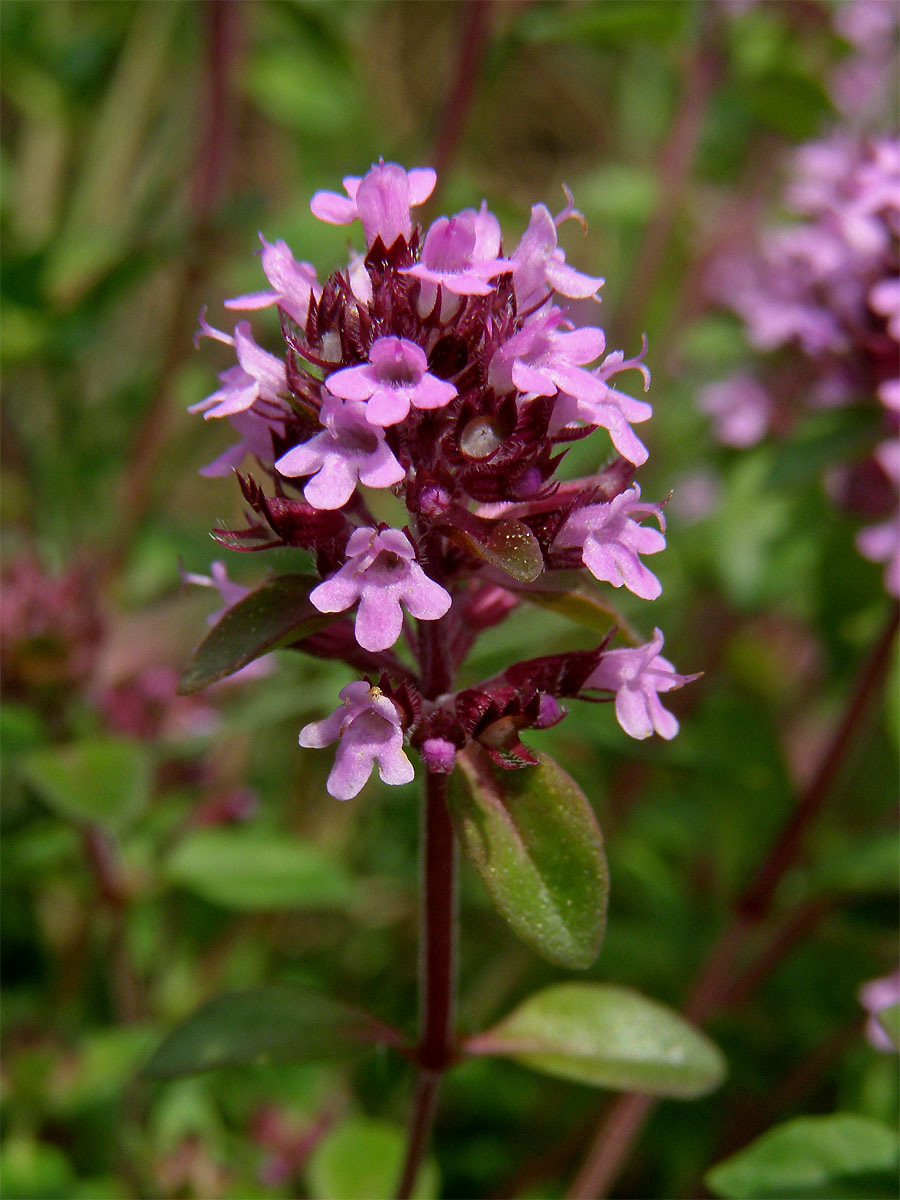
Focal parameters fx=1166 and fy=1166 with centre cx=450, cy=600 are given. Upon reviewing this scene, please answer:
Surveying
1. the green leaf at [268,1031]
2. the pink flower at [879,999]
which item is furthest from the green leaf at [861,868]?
the green leaf at [268,1031]

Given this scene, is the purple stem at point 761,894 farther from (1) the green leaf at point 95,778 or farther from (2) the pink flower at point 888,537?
(1) the green leaf at point 95,778

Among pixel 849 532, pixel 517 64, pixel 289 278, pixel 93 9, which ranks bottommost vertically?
pixel 849 532

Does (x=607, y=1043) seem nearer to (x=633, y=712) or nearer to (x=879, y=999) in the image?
(x=633, y=712)

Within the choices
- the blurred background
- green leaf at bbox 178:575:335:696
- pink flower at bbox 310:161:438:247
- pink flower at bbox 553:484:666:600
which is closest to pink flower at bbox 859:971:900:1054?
the blurred background

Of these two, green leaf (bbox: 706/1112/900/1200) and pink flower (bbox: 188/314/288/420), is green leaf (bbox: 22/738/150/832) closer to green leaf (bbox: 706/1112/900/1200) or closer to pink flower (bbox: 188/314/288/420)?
pink flower (bbox: 188/314/288/420)

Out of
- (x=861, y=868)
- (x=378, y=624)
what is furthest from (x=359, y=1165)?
(x=378, y=624)

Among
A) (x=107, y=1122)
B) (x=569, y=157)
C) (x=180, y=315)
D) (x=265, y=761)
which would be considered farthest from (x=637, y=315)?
(x=569, y=157)

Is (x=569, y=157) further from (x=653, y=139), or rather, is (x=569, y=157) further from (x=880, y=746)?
(x=880, y=746)
